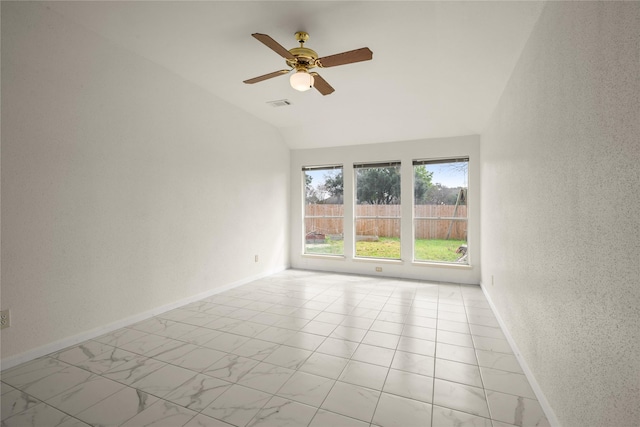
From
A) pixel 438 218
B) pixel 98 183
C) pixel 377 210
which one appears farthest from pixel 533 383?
pixel 98 183

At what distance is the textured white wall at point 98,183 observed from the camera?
231 cm

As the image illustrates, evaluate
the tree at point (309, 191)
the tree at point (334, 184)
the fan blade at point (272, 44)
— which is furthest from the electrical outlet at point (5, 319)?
the tree at point (334, 184)

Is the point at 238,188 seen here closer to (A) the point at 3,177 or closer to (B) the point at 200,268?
(B) the point at 200,268

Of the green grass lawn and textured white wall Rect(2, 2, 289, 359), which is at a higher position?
textured white wall Rect(2, 2, 289, 359)

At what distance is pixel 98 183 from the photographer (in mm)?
2836

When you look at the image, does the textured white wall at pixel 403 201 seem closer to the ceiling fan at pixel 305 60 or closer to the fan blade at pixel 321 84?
the fan blade at pixel 321 84

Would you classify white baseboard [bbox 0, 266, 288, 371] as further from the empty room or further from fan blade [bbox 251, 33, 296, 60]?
fan blade [bbox 251, 33, 296, 60]

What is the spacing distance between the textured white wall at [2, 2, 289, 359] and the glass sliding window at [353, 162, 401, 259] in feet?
8.04

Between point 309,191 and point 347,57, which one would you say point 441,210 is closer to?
point 309,191

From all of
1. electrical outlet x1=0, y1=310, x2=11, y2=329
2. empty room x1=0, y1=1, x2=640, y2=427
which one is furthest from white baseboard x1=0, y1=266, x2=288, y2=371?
electrical outlet x1=0, y1=310, x2=11, y2=329

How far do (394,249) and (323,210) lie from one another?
5.17ft

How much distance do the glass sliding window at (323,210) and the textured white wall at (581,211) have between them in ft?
11.9

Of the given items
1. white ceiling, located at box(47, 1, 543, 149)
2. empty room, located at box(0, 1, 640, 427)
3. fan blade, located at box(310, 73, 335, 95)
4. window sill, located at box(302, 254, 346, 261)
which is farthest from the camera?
window sill, located at box(302, 254, 346, 261)

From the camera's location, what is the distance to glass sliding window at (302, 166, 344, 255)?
19.4 ft
